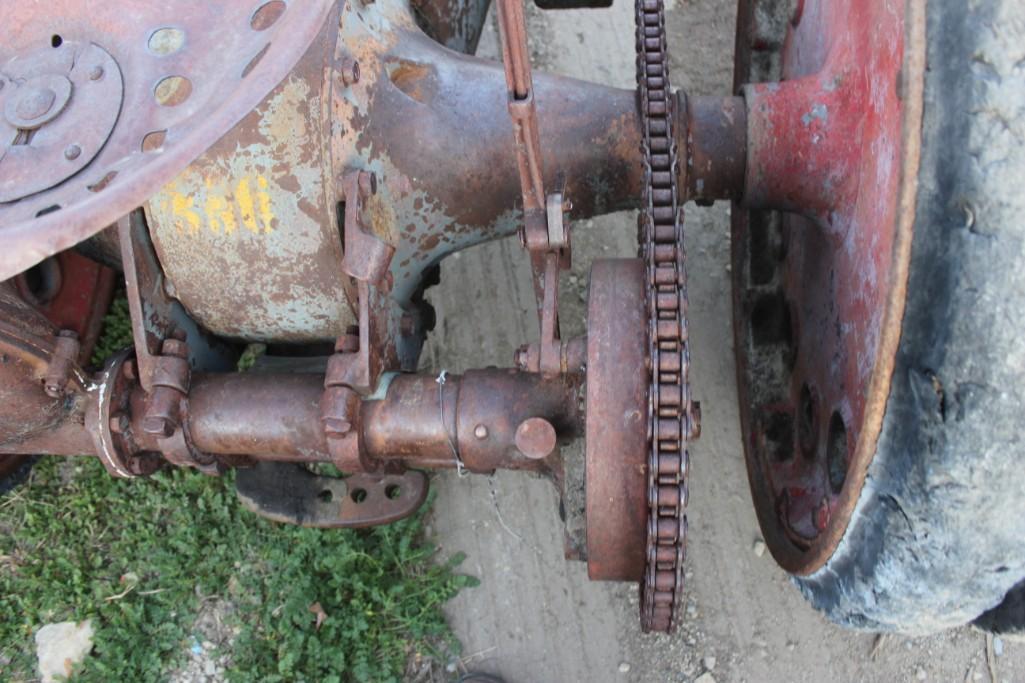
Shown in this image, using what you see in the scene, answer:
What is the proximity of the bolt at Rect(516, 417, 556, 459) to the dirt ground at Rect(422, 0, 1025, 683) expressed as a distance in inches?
51.6

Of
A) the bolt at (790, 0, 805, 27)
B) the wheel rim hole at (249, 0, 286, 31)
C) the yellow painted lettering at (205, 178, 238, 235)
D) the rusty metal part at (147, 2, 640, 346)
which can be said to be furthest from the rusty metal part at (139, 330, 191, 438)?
the bolt at (790, 0, 805, 27)

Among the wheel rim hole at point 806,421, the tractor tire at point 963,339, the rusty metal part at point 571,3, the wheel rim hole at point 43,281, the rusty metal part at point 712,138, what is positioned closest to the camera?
the tractor tire at point 963,339

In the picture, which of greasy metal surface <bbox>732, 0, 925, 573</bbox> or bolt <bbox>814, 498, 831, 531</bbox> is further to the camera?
bolt <bbox>814, 498, 831, 531</bbox>

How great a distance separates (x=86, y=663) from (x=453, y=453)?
1718mm

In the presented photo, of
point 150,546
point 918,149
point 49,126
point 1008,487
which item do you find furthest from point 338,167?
point 150,546

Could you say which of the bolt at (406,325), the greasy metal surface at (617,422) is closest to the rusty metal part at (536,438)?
the greasy metal surface at (617,422)

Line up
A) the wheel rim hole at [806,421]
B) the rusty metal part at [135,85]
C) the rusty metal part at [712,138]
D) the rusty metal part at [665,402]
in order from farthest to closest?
the wheel rim hole at [806,421] < the rusty metal part at [712,138] < the rusty metal part at [665,402] < the rusty metal part at [135,85]

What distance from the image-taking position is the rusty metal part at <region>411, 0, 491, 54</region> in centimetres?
262

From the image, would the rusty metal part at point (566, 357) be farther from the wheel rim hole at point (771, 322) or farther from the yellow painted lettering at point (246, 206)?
the wheel rim hole at point (771, 322)

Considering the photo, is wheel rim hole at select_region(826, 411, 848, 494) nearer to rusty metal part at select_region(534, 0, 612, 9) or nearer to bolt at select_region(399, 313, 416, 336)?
bolt at select_region(399, 313, 416, 336)

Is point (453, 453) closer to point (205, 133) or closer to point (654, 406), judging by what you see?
point (654, 406)

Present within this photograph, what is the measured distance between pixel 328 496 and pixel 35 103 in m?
1.63

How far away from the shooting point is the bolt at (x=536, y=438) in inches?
75.1

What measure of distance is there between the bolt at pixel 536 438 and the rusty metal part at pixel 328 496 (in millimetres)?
1009
